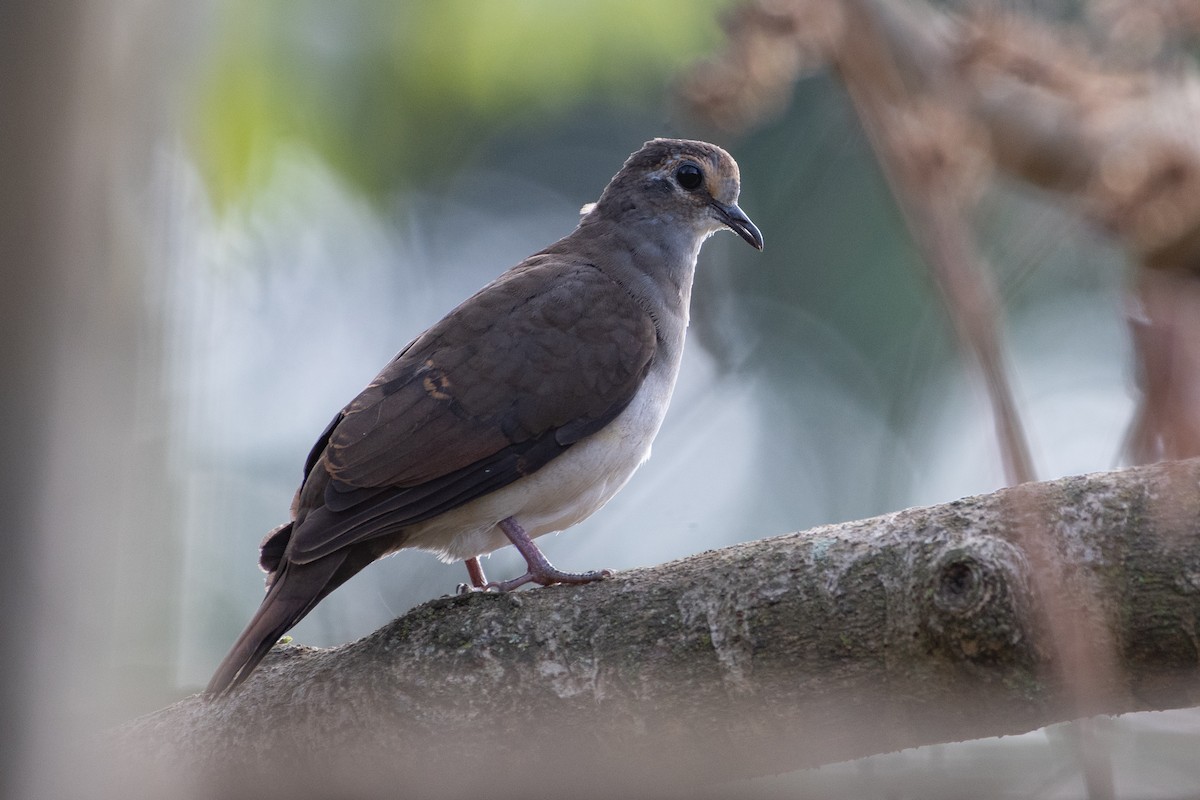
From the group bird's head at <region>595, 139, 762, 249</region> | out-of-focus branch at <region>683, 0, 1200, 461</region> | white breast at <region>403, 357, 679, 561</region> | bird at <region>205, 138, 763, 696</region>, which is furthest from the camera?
bird's head at <region>595, 139, 762, 249</region>

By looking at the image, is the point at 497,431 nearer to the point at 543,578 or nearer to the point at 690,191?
the point at 543,578

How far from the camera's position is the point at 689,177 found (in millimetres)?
4625

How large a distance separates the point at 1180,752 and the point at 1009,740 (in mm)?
313

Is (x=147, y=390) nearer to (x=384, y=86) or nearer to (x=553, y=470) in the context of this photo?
(x=553, y=470)

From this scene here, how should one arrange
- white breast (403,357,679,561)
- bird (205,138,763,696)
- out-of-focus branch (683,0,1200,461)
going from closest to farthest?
out-of-focus branch (683,0,1200,461)
bird (205,138,763,696)
white breast (403,357,679,561)

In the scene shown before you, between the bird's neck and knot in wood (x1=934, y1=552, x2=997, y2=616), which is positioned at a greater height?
the bird's neck

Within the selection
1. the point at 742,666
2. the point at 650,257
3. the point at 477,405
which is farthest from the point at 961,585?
the point at 650,257

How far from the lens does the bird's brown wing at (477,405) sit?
11.0ft

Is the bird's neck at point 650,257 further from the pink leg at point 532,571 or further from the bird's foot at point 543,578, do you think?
the bird's foot at point 543,578

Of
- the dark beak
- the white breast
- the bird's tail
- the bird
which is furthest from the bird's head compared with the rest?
the bird's tail

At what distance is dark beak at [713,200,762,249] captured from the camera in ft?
14.7

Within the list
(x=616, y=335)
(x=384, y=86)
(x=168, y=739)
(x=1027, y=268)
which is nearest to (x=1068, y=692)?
(x=1027, y=268)

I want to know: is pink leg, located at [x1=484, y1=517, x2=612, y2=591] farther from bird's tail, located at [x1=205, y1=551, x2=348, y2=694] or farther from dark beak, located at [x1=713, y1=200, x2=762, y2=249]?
dark beak, located at [x1=713, y1=200, x2=762, y2=249]

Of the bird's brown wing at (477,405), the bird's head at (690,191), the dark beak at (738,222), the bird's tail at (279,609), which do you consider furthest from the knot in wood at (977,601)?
the bird's head at (690,191)
